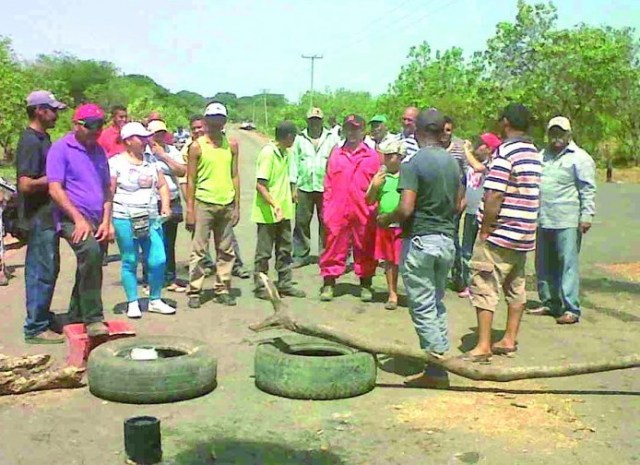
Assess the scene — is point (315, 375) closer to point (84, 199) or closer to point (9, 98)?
point (84, 199)

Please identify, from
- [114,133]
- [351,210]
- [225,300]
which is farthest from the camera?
[114,133]

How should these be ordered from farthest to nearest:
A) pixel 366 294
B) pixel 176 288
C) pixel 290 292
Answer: pixel 176 288
pixel 290 292
pixel 366 294

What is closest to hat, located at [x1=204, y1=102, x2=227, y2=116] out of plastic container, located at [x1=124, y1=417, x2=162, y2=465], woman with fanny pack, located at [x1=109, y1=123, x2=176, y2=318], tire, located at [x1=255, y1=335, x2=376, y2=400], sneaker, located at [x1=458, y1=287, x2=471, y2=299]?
woman with fanny pack, located at [x1=109, y1=123, x2=176, y2=318]

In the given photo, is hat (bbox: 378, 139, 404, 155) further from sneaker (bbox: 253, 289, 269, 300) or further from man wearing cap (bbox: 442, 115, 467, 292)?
sneaker (bbox: 253, 289, 269, 300)

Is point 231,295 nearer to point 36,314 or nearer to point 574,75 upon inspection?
point 36,314

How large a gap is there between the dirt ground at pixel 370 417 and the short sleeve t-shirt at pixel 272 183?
141 cm

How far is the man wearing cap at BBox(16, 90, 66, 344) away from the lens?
7.41 m

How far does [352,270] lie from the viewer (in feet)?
A: 37.7

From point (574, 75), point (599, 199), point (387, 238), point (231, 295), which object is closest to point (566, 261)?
point (387, 238)

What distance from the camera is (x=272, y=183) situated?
9359mm

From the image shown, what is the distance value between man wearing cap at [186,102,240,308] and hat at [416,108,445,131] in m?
2.86

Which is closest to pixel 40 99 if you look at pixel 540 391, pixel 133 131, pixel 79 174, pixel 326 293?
pixel 79 174

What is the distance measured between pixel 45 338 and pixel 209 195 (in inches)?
88.0

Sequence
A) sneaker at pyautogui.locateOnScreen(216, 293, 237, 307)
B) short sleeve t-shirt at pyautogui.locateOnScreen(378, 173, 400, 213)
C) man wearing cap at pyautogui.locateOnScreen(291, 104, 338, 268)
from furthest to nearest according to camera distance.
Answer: man wearing cap at pyautogui.locateOnScreen(291, 104, 338, 268)
sneaker at pyautogui.locateOnScreen(216, 293, 237, 307)
short sleeve t-shirt at pyautogui.locateOnScreen(378, 173, 400, 213)
